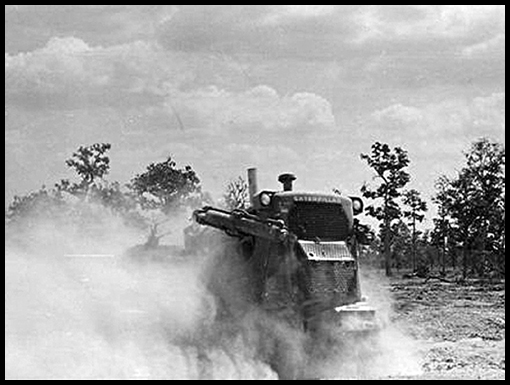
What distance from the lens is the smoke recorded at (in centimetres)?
1289

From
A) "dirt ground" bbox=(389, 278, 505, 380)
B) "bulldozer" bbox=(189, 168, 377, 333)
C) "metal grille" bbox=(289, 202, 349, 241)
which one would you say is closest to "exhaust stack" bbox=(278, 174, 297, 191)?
"bulldozer" bbox=(189, 168, 377, 333)

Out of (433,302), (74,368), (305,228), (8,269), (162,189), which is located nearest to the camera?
(74,368)

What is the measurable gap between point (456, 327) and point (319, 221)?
38.1 feet

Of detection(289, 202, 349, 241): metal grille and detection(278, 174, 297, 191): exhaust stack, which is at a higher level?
detection(278, 174, 297, 191): exhaust stack

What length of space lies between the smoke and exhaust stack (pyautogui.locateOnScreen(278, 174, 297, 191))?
1445 millimetres

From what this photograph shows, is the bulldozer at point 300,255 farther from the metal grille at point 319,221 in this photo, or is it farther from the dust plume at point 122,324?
the dust plume at point 122,324

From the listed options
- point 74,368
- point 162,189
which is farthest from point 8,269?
point 162,189

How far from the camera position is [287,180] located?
13844mm

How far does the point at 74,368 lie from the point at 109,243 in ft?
14.8

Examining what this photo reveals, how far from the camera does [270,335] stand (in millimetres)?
13305

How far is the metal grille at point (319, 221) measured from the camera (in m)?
13.4

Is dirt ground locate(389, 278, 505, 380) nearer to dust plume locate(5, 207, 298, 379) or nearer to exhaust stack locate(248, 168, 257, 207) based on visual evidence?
dust plume locate(5, 207, 298, 379)

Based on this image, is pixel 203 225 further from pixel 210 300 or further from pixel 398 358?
pixel 398 358

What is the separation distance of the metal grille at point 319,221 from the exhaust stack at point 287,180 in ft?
1.58
